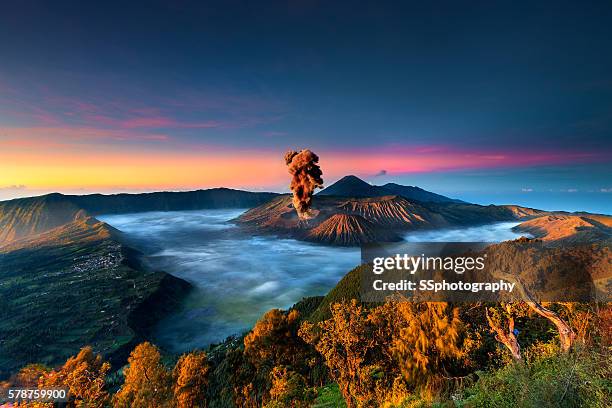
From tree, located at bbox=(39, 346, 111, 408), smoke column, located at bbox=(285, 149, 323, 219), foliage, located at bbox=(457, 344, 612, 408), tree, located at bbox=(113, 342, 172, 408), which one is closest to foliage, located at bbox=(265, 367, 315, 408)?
tree, located at bbox=(39, 346, 111, 408)

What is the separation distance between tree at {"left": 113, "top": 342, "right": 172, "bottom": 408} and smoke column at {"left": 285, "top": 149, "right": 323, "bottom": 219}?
46227 millimetres

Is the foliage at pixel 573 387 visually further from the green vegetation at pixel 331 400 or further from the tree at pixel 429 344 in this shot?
the green vegetation at pixel 331 400

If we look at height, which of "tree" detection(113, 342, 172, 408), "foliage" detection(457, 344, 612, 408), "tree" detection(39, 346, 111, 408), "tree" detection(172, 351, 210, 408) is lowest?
"tree" detection(172, 351, 210, 408)

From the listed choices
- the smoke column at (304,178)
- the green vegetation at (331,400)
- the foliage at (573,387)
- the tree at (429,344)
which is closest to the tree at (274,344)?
the green vegetation at (331,400)

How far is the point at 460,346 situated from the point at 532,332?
22.2 ft

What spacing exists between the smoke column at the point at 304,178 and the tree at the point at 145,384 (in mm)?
46227

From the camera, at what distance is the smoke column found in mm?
7609

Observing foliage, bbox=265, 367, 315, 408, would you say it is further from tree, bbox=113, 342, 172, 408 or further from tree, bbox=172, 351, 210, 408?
tree, bbox=172, 351, 210, 408

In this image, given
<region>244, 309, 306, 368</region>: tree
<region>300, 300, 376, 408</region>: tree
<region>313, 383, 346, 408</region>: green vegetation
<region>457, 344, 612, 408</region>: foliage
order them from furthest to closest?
<region>244, 309, 306, 368</region>: tree
<region>313, 383, 346, 408</region>: green vegetation
<region>300, 300, 376, 408</region>: tree
<region>457, 344, 612, 408</region>: foliage

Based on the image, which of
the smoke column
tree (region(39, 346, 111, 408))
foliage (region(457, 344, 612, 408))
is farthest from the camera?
tree (region(39, 346, 111, 408))

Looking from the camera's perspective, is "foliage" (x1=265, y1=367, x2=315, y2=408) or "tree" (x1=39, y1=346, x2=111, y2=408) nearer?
"foliage" (x1=265, y1=367, x2=315, y2=408)

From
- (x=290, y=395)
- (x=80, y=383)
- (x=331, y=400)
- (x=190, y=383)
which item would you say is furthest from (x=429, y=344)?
(x=190, y=383)

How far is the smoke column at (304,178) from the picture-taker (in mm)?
7609

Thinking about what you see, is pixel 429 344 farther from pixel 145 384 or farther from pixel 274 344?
pixel 145 384
